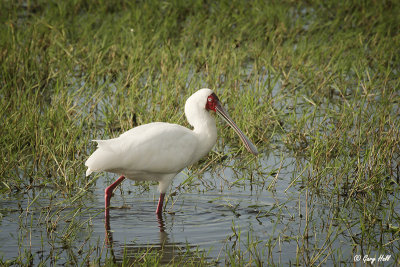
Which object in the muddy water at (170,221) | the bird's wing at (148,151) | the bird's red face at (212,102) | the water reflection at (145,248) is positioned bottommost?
the water reflection at (145,248)

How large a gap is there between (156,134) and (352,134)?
8.19 ft

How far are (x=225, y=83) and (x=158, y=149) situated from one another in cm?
343

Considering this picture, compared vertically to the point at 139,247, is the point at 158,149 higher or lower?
higher

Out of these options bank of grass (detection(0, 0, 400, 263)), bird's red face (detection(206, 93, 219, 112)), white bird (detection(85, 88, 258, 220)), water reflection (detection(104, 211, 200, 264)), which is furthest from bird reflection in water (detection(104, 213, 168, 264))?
bird's red face (detection(206, 93, 219, 112))

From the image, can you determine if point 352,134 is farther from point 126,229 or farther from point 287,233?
point 126,229

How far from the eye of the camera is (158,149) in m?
6.22

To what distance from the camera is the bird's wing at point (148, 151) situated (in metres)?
6.01

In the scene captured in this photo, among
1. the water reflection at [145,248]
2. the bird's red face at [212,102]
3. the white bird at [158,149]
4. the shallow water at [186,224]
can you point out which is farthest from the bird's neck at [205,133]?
the water reflection at [145,248]

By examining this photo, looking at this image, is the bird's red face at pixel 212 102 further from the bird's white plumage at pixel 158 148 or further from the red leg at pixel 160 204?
the red leg at pixel 160 204

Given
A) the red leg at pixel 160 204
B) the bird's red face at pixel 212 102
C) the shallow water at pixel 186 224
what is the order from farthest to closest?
the bird's red face at pixel 212 102 → the red leg at pixel 160 204 → the shallow water at pixel 186 224

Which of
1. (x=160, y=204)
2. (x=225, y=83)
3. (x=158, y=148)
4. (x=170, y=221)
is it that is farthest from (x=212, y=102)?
(x=225, y=83)

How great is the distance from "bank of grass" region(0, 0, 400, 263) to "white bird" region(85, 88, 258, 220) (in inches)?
21.3

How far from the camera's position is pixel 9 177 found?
A: 673cm

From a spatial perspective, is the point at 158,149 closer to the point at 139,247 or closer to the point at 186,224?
the point at 186,224
